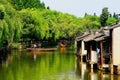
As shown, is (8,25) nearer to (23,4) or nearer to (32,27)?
(32,27)

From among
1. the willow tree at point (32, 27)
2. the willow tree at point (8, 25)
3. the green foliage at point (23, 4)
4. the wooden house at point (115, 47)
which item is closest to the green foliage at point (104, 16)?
the green foliage at point (23, 4)

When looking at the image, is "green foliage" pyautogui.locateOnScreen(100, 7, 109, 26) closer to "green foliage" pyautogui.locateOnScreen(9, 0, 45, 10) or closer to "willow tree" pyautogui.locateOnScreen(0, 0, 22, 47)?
"green foliage" pyautogui.locateOnScreen(9, 0, 45, 10)

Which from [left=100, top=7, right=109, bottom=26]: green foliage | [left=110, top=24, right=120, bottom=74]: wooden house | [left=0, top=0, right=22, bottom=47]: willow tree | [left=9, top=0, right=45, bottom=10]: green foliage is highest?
[left=9, top=0, right=45, bottom=10]: green foliage

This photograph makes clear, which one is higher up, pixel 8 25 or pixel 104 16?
pixel 104 16

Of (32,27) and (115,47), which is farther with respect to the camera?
(32,27)

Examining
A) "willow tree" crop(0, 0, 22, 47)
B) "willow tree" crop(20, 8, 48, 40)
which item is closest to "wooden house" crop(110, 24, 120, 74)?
"willow tree" crop(0, 0, 22, 47)

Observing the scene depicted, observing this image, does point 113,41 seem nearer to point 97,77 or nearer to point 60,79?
point 97,77

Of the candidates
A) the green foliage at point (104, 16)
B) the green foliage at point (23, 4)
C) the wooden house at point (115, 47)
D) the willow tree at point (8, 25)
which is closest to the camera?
the wooden house at point (115, 47)

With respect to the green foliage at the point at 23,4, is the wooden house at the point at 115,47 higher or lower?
lower

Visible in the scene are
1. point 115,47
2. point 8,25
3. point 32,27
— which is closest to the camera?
point 115,47

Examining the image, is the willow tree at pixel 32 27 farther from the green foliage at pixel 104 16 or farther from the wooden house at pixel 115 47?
the green foliage at pixel 104 16

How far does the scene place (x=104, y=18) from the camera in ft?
503

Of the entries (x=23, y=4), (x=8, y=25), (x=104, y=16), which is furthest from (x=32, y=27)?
(x=104, y=16)

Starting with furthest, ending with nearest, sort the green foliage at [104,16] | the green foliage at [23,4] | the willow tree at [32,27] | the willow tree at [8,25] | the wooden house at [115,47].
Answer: the green foliage at [104,16] → the green foliage at [23,4] → the willow tree at [32,27] → the willow tree at [8,25] → the wooden house at [115,47]
